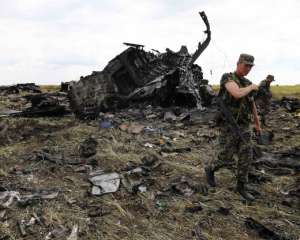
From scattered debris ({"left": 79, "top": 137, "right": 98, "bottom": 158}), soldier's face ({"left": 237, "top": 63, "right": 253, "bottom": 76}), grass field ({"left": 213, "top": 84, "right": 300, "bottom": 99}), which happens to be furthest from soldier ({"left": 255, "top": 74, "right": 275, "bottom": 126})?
grass field ({"left": 213, "top": 84, "right": 300, "bottom": 99})

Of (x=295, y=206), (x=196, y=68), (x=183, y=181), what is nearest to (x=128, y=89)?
(x=196, y=68)

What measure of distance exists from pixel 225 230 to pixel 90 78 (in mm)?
8275

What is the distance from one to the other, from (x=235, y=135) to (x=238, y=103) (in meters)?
0.44

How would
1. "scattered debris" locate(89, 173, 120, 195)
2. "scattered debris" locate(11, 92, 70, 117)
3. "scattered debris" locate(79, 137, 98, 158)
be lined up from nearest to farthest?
"scattered debris" locate(89, 173, 120, 195) → "scattered debris" locate(79, 137, 98, 158) → "scattered debris" locate(11, 92, 70, 117)

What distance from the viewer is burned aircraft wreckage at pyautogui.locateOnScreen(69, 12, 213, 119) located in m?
12.4

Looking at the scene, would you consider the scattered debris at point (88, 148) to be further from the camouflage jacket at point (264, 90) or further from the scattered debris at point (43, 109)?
the camouflage jacket at point (264, 90)

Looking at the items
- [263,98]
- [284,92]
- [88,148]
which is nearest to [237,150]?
[88,148]

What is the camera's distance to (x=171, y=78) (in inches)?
523

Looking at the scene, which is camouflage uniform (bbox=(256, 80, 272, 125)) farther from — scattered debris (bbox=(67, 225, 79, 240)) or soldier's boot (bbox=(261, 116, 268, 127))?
scattered debris (bbox=(67, 225, 79, 240))

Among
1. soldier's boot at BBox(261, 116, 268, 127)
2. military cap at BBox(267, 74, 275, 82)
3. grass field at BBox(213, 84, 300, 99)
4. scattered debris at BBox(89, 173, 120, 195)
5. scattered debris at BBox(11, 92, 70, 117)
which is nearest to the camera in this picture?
scattered debris at BBox(89, 173, 120, 195)

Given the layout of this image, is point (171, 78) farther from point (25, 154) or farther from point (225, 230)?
point (225, 230)

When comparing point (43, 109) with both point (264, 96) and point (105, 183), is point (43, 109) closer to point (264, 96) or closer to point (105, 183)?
point (264, 96)

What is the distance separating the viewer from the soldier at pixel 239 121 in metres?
5.56

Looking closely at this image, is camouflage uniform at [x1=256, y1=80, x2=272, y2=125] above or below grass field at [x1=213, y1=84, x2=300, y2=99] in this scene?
above
